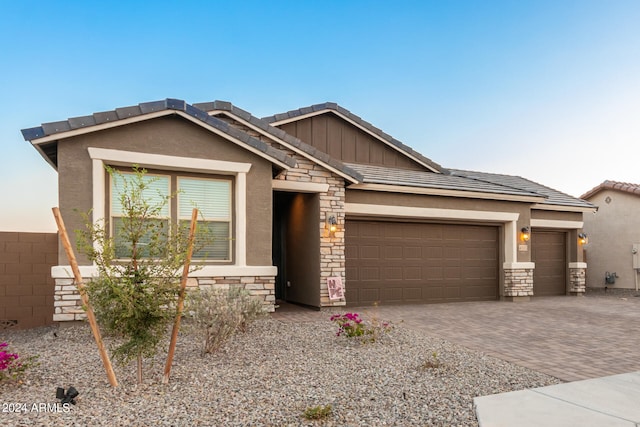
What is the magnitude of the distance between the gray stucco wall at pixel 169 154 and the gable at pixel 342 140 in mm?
4137

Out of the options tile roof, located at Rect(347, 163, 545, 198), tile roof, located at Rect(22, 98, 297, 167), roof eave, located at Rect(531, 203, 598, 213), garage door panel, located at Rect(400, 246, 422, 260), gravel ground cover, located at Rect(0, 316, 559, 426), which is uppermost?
tile roof, located at Rect(22, 98, 297, 167)

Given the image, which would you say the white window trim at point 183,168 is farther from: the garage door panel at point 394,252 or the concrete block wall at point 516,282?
the concrete block wall at point 516,282

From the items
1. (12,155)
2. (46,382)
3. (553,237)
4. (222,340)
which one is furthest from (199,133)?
Result: (553,237)

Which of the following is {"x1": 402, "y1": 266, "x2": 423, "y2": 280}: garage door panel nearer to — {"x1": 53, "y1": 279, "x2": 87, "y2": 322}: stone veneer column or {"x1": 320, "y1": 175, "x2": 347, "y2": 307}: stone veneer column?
{"x1": 320, "y1": 175, "x2": 347, "y2": 307}: stone veneer column

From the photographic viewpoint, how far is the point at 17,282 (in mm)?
8062

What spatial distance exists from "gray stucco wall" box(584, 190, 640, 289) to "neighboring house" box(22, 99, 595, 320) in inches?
100

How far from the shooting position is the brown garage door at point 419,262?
34.4 ft

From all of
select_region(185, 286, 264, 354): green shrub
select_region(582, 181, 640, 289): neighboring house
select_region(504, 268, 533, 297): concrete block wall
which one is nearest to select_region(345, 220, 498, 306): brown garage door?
select_region(504, 268, 533, 297): concrete block wall

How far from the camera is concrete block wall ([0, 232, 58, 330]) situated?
8.02 m

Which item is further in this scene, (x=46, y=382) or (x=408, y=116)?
(x=408, y=116)

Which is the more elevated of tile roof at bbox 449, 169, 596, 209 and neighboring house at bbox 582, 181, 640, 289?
tile roof at bbox 449, 169, 596, 209

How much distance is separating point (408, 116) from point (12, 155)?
1386 centimetres

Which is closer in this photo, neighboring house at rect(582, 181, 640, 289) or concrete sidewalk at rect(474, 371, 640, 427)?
concrete sidewalk at rect(474, 371, 640, 427)

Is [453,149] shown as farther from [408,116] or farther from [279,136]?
[279,136]
